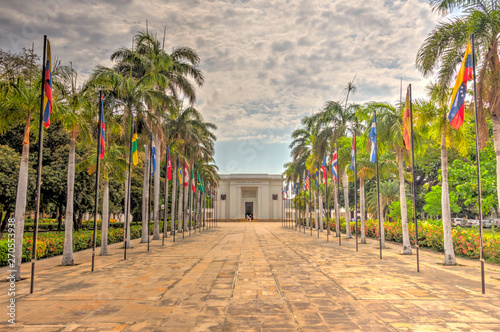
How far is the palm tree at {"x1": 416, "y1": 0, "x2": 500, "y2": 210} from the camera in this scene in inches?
466

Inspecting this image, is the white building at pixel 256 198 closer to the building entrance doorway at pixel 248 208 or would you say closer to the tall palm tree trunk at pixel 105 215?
the building entrance doorway at pixel 248 208

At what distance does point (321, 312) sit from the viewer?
7.34m

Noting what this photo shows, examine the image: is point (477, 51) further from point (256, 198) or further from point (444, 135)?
point (256, 198)

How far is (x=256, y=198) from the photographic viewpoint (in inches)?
3511

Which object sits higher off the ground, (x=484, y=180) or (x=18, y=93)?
(x=18, y=93)

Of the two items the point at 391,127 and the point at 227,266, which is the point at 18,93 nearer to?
the point at 227,266

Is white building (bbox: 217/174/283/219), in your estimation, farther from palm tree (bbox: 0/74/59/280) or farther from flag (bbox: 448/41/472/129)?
flag (bbox: 448/41/472/129)

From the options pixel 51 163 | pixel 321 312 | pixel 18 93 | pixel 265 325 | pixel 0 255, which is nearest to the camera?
pixel 265 325

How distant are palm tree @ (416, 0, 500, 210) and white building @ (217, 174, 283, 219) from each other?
7362cm

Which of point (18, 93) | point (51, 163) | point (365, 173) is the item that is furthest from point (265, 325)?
point (51, 163)

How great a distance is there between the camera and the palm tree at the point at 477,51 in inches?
466

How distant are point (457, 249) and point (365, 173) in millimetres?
7629

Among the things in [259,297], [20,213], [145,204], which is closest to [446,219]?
[259,297]

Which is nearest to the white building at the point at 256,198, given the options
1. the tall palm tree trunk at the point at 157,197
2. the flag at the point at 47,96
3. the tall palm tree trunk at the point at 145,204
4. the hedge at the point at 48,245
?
the tall palm tree trunk at the point at 157,197
